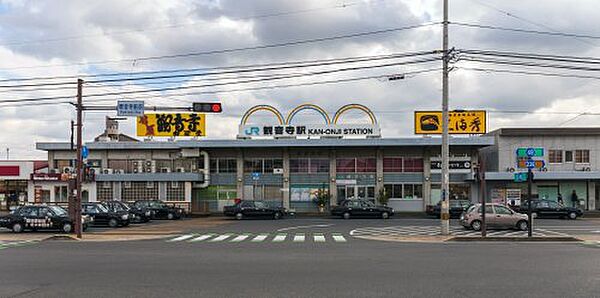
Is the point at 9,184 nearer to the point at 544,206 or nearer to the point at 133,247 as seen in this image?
the point at 133,247

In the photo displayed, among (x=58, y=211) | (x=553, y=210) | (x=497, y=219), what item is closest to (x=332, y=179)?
(x=553, y=210)

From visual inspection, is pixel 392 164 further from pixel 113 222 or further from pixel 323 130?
pixel 113 222

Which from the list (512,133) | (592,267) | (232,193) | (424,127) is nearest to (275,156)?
(232,193)

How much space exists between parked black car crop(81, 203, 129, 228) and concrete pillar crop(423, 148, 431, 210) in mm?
26651

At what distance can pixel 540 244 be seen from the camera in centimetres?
2334

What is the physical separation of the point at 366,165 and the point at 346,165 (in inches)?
70.1

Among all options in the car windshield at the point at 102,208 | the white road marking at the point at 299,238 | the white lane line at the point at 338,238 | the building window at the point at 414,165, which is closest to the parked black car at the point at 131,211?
the car windshield at the point at 102,208

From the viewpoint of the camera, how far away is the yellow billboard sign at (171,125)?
52562 mm

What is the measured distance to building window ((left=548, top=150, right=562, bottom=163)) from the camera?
51594mm

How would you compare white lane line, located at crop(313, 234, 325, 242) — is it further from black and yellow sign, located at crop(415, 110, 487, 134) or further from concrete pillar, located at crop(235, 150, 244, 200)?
concrete pillar, located at crop(235, 150, 244, 200)

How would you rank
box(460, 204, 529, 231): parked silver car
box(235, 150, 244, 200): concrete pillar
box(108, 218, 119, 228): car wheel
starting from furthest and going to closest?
box(235, 150, 244, 200): concrete pillar < box(108, 218, 119, 228): car wheel < box(460, 204, 529, 231): parked silver car

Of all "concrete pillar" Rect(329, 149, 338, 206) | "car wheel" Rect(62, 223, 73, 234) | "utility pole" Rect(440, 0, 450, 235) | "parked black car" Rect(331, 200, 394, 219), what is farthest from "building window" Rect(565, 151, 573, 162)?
"car wheel" Rect(62, 223, 73, 234)

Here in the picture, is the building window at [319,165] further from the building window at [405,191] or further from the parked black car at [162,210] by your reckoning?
the parked black car at [162,210]

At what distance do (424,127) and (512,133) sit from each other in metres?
7.88
